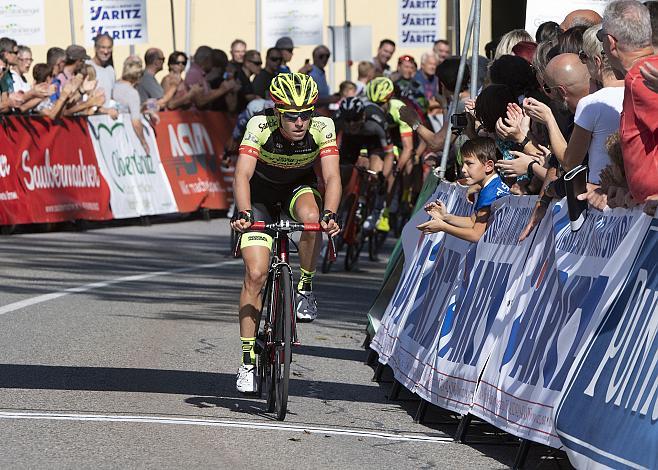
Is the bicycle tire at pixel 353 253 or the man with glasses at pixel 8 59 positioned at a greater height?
the man with glasses at pixel 8 59

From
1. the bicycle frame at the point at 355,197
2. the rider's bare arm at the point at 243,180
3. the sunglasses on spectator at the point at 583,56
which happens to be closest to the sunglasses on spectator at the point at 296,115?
the rider's bare arm at the point at 243,180

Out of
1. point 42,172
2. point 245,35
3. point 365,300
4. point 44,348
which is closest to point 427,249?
point 44,348

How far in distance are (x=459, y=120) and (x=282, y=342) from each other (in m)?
2.69

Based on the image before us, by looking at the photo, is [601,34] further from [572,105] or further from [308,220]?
[308,220]

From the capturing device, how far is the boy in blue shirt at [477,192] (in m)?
9.00

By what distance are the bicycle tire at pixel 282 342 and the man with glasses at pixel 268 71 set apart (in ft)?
50.6

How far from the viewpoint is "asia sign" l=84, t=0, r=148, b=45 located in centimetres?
2717

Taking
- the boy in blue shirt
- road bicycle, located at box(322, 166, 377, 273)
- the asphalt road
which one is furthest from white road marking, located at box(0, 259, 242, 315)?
the boy in blue shirt

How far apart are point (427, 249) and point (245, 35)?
39.9m

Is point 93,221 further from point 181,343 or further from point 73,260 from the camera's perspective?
point 181,343

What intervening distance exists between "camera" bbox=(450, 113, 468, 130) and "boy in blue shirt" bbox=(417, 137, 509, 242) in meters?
1.28

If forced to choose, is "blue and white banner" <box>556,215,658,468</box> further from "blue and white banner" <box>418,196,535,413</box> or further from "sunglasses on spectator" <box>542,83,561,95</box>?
"sunglasses on spectator" <box>542,83,561,95</box>

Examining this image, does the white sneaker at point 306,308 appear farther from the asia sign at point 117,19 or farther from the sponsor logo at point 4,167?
the asia sign at point 117,19

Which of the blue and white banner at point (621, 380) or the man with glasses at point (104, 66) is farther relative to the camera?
the man with glasses at point (104, 66)
